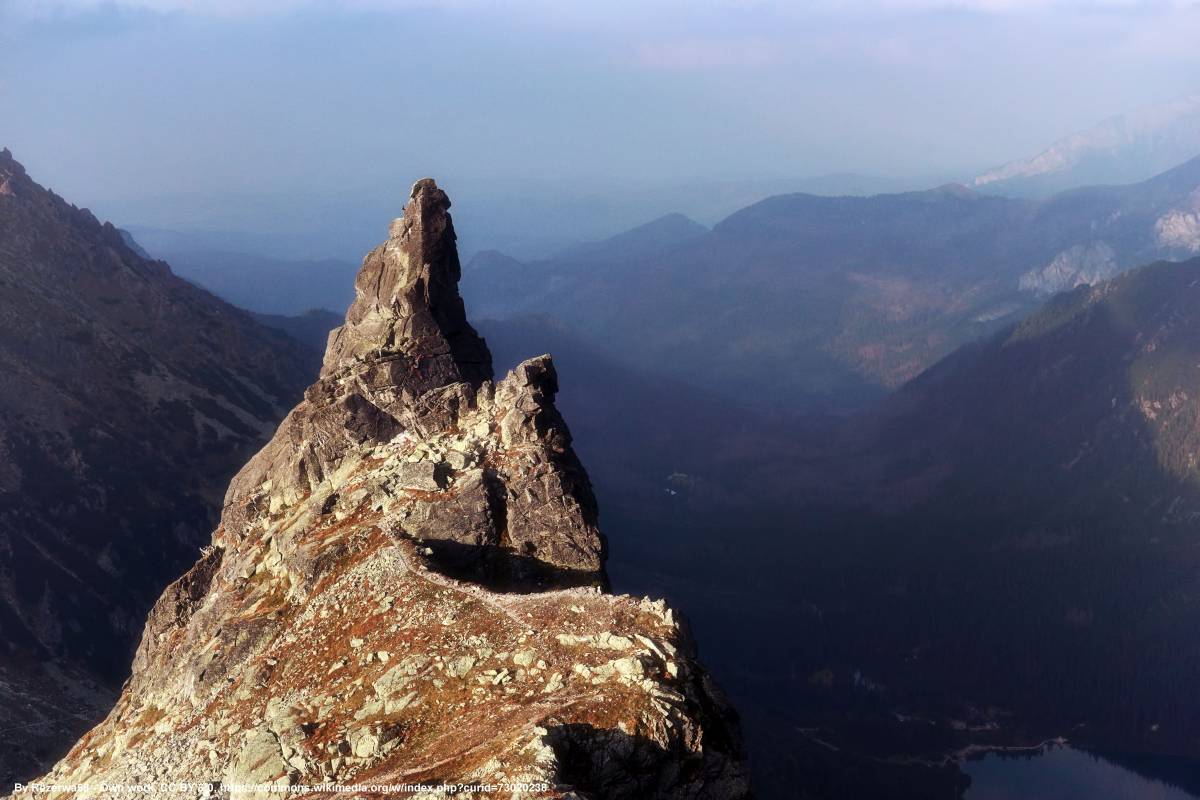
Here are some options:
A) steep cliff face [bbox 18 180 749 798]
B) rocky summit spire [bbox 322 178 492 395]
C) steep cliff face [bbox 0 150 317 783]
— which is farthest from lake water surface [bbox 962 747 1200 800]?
steep cliff face [bbox 18 180 749 798]

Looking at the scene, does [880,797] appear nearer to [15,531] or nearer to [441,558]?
[441,558]

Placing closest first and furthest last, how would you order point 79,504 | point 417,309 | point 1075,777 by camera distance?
point 417,309 → point 79,504 → point 1075,777

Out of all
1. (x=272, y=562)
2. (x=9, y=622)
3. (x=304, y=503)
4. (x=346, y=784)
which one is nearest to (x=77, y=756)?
(x=272, y=562)

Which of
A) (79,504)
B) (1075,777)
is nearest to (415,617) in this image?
(79,504)

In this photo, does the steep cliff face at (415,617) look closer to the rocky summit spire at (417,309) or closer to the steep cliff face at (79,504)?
the rocky summit spire at (417,309)

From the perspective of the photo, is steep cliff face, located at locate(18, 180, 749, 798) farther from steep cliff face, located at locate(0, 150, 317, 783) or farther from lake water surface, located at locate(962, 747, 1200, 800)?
lake water surface, located at locate(962, 747, 1200, 800)

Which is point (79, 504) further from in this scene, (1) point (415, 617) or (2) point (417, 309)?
(1) point (415, 617)
